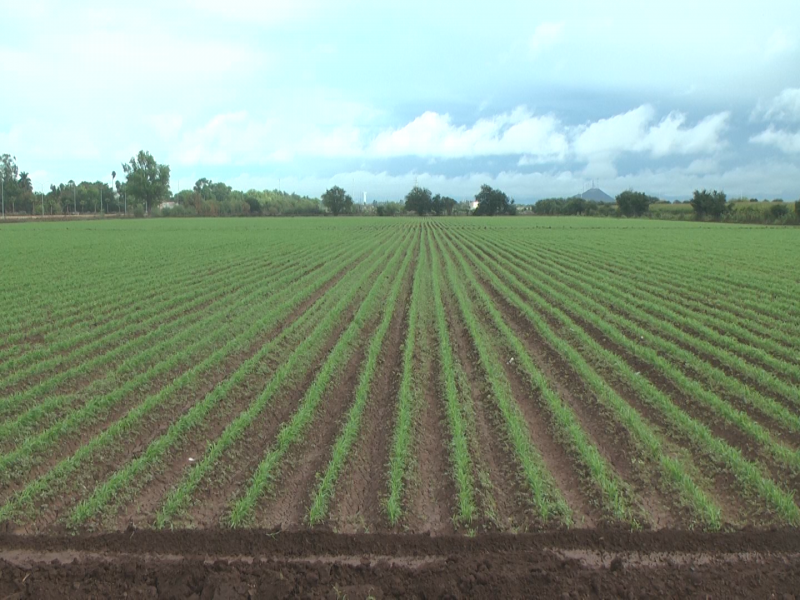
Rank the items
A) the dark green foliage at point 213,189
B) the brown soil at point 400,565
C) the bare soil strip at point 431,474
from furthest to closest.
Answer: the dark green foliage at point 213,189 < the bare soil strip at point 431,474 < the brown soil at point 400,565

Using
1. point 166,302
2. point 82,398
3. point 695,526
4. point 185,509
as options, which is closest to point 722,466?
point 695,526

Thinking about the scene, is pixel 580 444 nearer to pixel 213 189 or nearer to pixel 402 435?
pixel 402 435

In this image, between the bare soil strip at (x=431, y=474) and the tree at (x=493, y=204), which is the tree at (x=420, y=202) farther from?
the bare soil strip at (x=431, y=474)

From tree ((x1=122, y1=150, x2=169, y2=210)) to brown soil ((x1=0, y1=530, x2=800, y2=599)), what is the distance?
136853 mm

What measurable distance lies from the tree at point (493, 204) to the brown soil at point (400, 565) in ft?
428

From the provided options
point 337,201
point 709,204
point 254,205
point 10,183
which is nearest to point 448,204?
point 337,201

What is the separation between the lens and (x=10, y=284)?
16969 millimetres

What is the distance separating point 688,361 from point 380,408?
5094 mm

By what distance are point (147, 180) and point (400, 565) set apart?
455ft

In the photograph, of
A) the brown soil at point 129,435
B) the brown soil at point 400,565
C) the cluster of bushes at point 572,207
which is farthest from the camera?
the cluster of bushes at point 572,207

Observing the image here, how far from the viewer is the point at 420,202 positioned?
13700 cm

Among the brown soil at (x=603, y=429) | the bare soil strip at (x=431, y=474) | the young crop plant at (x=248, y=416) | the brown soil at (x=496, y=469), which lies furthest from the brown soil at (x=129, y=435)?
the brown soil at (x=603, y=429)

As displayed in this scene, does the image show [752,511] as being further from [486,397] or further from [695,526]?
[486,397]

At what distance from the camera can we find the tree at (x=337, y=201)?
132m
